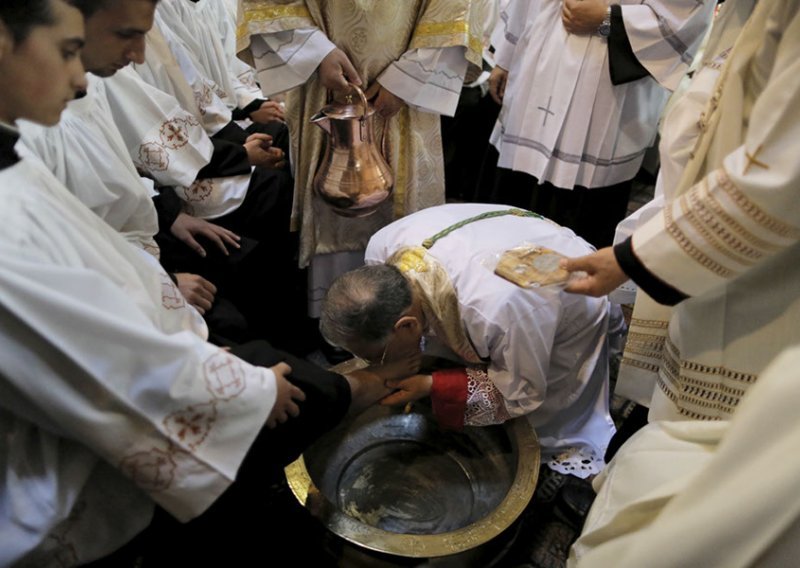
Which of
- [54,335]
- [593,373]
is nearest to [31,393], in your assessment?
[54,335]

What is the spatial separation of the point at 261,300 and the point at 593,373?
1.44 m

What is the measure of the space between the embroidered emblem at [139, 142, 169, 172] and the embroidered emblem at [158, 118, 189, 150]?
0.11 ft

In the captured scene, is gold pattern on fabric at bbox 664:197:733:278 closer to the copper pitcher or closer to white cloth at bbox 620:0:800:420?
white cloth at bbox 620:0:800:420

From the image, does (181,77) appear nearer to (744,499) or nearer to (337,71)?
(337,71)

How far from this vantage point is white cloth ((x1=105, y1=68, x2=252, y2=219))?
2084mm

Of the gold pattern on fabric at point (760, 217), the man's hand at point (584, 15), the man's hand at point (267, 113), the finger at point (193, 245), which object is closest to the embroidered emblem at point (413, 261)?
the finger at point (193, 245)

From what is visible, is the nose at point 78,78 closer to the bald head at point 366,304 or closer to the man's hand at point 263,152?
the bald head at point 366,304

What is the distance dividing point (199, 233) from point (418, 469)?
1176mm

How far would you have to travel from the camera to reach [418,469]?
2.18 m

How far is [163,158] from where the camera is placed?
2.20 m

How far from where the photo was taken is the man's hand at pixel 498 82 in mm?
3182

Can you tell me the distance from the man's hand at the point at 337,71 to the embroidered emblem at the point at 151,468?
5.03 ft

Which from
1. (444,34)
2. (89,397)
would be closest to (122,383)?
(89,397)

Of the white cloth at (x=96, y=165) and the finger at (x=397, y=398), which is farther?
the finger at (x=397, y=398)
